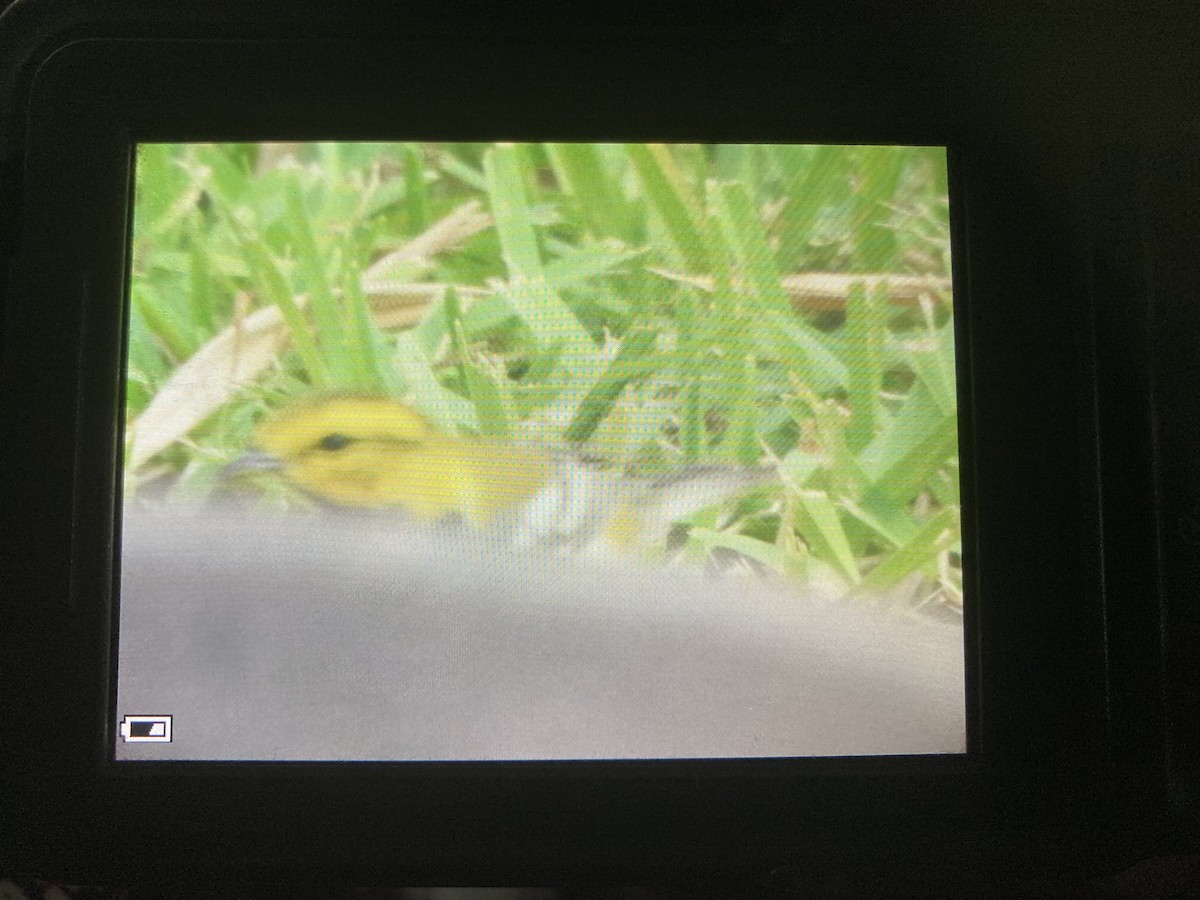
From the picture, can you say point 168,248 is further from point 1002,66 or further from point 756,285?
point 1002,66

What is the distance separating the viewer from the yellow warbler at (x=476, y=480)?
1.64 ft

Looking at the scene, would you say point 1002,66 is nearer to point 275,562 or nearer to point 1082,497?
point 1082,497

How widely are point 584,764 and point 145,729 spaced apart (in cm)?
23

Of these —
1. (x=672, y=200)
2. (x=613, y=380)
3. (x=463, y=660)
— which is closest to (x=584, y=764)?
(x=463, y=660)

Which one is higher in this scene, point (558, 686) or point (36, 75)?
point (36, 75)

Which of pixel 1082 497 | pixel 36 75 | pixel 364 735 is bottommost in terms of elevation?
pixel 364 735

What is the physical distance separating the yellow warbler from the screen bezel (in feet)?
0.34

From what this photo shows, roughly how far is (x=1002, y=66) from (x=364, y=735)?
50cm

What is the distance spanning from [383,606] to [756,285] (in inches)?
10.4

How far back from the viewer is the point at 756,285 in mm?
513

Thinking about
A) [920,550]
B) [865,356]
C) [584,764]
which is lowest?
[584,764]

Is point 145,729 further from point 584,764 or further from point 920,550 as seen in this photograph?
point 920,550

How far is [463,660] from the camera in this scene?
49 centimetres

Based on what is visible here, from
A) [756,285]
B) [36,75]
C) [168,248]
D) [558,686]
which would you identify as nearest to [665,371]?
[756,285]
